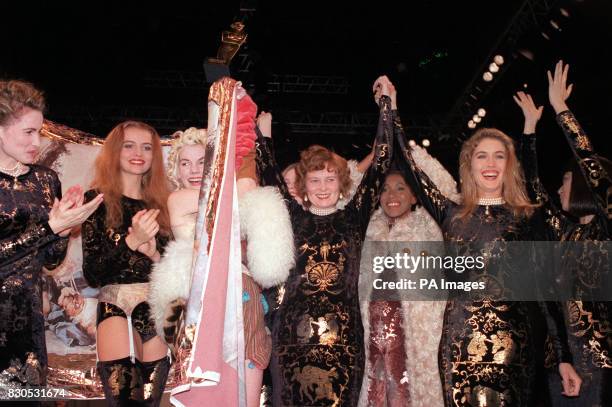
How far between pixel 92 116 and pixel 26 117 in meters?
4.82

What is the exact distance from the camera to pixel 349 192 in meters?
4.54

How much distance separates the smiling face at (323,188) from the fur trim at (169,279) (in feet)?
2.46

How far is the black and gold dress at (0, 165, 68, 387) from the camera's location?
3.67 m

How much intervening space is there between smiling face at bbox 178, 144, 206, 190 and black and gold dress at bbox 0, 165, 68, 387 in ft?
2.66

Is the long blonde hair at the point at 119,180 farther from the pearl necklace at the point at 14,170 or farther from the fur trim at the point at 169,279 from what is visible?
the pearl necklace at the point at 14,170

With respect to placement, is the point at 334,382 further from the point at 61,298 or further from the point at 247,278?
the point at 61,298

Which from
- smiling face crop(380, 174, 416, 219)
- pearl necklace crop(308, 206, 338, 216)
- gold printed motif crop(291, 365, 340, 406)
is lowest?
gold printed motif crop(291, 365, 340, 406)

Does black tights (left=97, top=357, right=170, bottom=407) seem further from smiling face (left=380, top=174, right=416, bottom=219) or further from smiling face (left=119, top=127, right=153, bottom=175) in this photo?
smiling face (left=380, top=174, right=416, bottom=219)

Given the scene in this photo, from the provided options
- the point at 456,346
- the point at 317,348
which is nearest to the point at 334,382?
the point at 317,348

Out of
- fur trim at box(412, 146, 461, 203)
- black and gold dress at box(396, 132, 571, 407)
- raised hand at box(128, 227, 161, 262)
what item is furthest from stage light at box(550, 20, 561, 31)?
raised hand at box(128, 227, 161, 262)

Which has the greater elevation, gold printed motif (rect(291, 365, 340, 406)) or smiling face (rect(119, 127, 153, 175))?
smiling face (rect(119, 127, 153, 175))

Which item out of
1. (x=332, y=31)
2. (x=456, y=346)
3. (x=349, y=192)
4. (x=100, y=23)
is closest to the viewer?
(x=456, y=346)

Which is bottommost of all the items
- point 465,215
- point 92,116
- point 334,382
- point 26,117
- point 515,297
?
point 334,382

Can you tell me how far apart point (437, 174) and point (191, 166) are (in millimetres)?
1562
